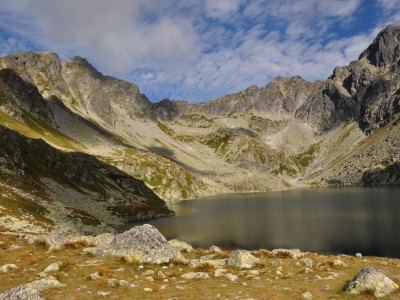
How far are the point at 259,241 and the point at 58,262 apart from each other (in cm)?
5750

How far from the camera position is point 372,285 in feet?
62.2

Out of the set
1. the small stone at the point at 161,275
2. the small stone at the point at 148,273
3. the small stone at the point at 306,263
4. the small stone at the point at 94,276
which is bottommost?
the small stone at the point at 306,263

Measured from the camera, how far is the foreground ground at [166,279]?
18953 mm

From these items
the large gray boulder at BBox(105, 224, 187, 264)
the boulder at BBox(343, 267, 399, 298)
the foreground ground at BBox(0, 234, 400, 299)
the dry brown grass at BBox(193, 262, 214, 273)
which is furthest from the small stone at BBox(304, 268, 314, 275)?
the large gray boulder at BBox(105, 224, 187, 264)

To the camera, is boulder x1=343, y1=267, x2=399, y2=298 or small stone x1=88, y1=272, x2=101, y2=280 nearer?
boulder x1=343, y1=267, x2=399, y2=298

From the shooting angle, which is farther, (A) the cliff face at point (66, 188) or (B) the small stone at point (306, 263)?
(A) the cliff face at point (66, 188)

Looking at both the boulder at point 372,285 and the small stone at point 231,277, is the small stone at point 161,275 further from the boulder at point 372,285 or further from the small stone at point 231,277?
the boulder at point 372,285

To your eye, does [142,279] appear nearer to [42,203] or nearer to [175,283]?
[175,283]

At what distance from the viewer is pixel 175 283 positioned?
21.6 metres

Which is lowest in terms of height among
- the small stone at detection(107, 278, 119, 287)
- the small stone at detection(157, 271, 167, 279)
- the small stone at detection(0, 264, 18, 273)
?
the small stone at detection(157, 271, 167, 279)

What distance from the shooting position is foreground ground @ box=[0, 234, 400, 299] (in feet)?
62.2

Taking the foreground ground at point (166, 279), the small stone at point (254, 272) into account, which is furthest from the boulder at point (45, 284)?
the small stone at point (254, 272)

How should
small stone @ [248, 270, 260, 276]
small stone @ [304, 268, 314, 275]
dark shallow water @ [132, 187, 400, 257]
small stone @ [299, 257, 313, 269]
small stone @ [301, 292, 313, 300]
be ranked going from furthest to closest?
dark shallow water @ [132, 187, 400, 257]
small stone @ [299, 257, 313, 269]
small stone @ [304, 268, 314, 275]
small stone @ [248, 270, 260, 276]
small stone @ [301, 292, 313, 300]

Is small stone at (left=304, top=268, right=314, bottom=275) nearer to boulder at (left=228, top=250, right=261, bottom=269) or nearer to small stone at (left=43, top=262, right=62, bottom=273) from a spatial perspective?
boulder at (left=228, top=250, right=261, bottom=269)
